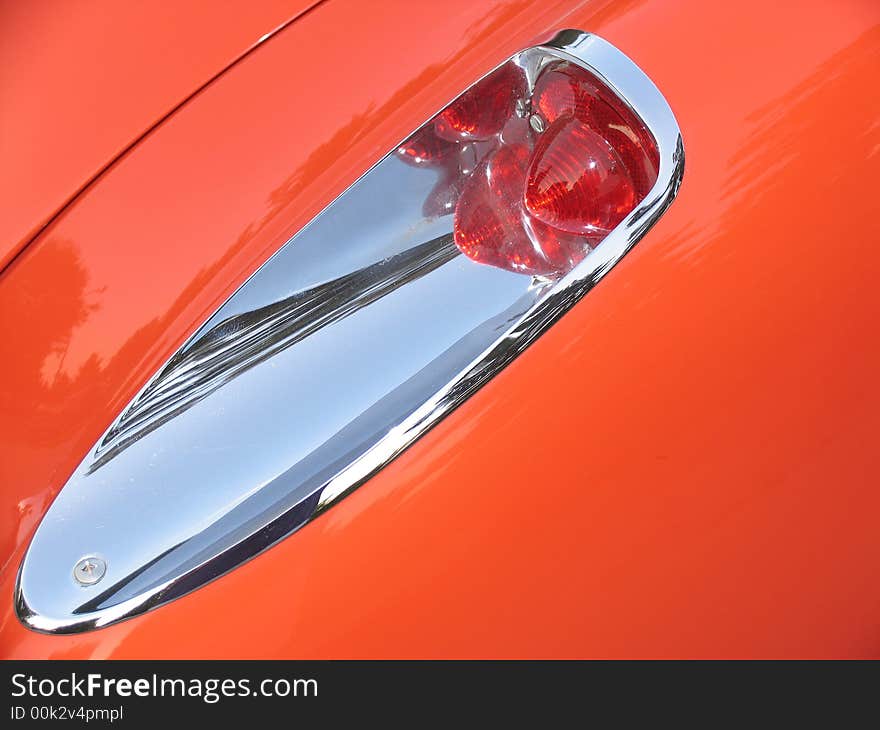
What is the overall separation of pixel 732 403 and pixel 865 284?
193 millimetres

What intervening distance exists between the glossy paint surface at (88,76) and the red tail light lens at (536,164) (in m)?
0.28

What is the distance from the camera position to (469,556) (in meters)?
0.94

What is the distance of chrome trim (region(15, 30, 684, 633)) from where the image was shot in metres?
0.94

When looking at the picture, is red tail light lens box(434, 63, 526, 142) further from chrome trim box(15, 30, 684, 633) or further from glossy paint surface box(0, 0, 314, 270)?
glossy paint surface box(0, 0, 314, 270)

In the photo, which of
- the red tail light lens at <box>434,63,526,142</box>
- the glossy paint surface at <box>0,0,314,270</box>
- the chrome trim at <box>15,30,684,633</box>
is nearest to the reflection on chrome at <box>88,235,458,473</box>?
the chrome trim at <box>15,30,684,633</box>

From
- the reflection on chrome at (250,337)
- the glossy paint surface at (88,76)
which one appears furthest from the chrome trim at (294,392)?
the glossy paint surface at (88,76)

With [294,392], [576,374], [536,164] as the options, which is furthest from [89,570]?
[536,164]

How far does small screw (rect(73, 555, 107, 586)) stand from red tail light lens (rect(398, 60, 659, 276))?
483mm

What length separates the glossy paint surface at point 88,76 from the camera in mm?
1153

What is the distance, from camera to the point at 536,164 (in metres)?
1.06

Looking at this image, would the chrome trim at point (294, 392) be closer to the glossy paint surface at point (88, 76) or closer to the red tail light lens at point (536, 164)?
the red tail light lens at point (536, 164)
